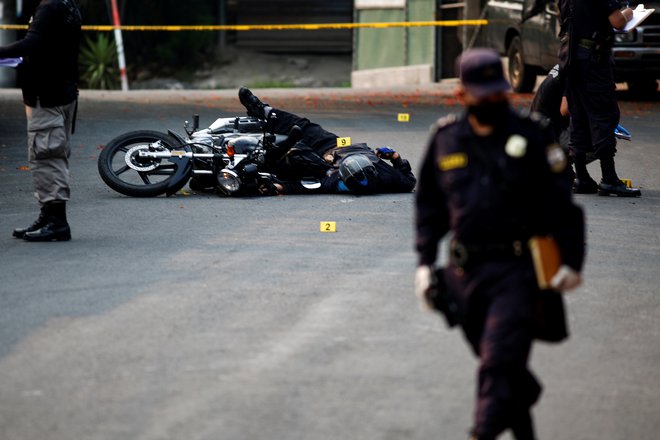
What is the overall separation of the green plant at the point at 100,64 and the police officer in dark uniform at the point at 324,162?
20991 millimetres

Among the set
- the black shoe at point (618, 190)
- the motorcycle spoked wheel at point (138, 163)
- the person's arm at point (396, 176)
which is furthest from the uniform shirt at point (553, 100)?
the motorcycle spoked wheel at point (138, 163)

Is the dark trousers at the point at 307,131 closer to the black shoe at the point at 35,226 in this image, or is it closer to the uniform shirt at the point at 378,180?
the uniform shirt at the point at 378,180

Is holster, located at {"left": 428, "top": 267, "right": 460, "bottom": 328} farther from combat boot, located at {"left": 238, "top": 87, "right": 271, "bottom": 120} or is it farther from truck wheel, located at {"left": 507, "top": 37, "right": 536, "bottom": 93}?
truck wheel, located at {"left": 507, "top": 37, "right": 536, "bottom": 93}

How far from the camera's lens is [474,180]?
16.9ft

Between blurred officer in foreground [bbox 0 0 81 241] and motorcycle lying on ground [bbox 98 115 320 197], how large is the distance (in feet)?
6.97

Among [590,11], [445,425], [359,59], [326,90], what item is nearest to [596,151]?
[590,11]

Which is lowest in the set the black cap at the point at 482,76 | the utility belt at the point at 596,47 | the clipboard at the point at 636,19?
the utility belt at the point at 596,47

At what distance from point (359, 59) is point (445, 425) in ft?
86.7

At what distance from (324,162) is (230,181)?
89cm

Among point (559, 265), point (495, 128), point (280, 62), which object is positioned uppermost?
point (495, 128)

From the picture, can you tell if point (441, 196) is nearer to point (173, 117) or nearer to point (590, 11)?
point (590, 11)

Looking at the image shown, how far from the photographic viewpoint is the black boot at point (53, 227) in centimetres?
1004

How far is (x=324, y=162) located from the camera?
1256cm

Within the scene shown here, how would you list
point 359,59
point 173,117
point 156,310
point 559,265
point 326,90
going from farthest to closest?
point 359,59, point 326,90, point 173,117, point 156,310, point 559,265
